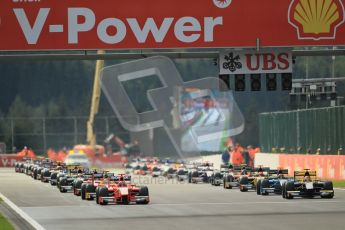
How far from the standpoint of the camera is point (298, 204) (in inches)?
1149

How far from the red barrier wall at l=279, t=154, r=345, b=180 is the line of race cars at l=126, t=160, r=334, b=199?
0.77 metres

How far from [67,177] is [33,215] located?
1226 centimetres

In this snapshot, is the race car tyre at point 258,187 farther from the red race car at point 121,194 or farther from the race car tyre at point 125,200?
the race car tyre at point 125,200

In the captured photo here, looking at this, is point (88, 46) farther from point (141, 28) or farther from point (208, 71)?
point (208, 71)

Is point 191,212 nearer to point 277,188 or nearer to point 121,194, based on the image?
point 121,194

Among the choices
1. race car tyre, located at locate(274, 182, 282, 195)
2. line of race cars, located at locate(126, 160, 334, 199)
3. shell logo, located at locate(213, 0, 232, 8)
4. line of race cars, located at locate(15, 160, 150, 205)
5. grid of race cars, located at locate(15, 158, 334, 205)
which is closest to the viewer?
shell logo, located at locate(213, 0, 232, 8)

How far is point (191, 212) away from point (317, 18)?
698cm

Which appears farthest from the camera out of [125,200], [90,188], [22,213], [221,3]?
[90,188]

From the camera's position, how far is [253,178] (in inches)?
1473

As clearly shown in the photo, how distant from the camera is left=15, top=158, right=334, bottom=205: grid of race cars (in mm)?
A: 30359

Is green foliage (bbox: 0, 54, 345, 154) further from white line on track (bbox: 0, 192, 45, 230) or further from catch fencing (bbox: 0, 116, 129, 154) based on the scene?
white line on track (bbox: 0, 192, 45, 230)

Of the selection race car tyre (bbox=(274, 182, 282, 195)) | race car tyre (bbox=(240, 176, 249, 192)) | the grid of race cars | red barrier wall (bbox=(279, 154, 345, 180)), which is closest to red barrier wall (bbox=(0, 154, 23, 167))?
the grid of race cars

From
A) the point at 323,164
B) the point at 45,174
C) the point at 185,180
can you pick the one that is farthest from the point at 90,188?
the point at 185,180

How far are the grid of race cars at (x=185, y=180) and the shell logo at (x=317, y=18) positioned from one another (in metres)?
4.36
